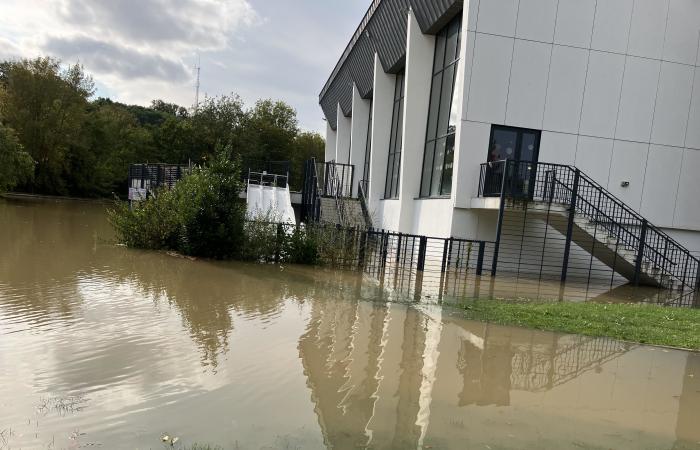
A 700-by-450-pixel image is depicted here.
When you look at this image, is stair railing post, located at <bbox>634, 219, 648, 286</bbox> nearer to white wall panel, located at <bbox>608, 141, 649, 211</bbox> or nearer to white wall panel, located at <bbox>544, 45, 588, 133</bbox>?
white wall panel, located at <bbox>608, 141, 649, 211</bbox>

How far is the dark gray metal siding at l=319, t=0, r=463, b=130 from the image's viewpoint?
20095mm

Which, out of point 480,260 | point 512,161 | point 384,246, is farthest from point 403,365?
point 512,161

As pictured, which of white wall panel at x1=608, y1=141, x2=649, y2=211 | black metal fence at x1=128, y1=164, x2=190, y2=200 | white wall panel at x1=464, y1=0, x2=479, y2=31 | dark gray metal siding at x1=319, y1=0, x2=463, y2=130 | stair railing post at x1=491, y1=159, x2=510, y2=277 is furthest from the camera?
black metal fence at x1=128, y1=164, x2=190, y2=200

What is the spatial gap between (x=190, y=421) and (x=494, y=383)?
3351mm

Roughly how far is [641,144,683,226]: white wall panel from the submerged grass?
8.10m

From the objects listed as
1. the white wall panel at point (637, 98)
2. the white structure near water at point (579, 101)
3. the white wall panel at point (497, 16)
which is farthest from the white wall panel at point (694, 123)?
the white wall panel at point (497, 16)

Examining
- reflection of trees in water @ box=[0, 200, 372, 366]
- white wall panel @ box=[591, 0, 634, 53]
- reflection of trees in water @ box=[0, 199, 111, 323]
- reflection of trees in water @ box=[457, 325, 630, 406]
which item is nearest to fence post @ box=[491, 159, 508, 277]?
reflection of trees in water @ box=[0, 200, 372, 366]

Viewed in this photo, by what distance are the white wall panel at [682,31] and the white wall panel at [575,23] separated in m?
2.91

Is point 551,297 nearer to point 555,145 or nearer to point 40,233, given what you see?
point 555,145

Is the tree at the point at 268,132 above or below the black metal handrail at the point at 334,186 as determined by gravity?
above

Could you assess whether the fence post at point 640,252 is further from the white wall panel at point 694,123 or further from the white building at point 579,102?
the white wall panel at point 694,123

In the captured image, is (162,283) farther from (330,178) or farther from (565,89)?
(330,178)

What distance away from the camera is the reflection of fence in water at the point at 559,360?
6.14m

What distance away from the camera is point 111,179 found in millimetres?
55906
